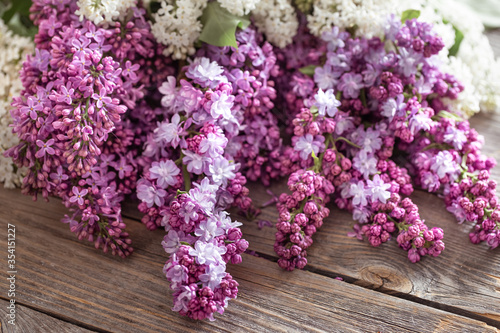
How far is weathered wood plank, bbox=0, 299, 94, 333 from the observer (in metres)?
1.09

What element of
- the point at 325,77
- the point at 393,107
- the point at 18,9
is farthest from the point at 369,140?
the point at 18,9

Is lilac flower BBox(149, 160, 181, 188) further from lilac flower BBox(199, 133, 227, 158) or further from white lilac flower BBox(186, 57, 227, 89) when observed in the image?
white lilac flower BBox(186, 57, 227, 89)

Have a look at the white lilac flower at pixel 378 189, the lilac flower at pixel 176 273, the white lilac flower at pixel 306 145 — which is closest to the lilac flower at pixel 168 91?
the white lilac flower at pixel 306 145

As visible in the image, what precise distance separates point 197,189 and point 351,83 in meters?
0.54

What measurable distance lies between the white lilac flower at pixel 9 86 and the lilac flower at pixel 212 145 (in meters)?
0.55

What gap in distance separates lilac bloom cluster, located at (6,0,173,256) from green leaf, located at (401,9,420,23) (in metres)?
0.70

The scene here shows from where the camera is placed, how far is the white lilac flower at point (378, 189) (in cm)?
124

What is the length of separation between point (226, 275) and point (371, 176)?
50 centimetres

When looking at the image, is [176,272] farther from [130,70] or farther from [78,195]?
[130,70]

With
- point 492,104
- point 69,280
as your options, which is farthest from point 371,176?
point 69,280

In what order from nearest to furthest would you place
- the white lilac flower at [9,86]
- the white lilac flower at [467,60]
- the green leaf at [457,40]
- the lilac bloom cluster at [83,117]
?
the lilac bloom cluster at [83,117] < the white lilac flower at [9,86] < the white lilac flower at [467,60] < the green leaf at [457,40]

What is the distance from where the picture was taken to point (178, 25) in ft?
4.29

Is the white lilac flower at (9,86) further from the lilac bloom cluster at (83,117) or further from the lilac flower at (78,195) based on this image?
the lilac flower at (78,195)

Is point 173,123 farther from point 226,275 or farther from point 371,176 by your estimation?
point 371,176
